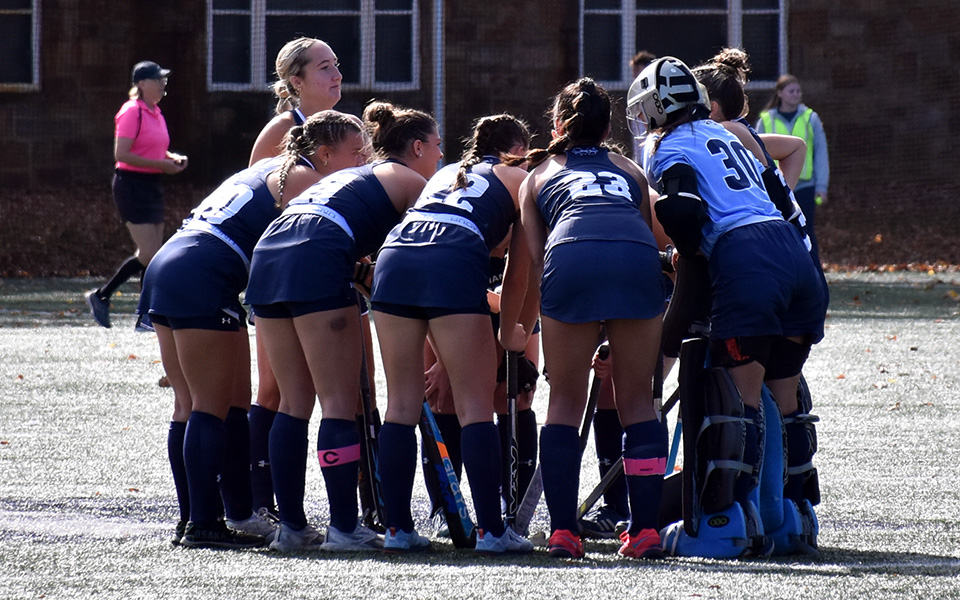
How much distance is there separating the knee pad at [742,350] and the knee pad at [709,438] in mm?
41

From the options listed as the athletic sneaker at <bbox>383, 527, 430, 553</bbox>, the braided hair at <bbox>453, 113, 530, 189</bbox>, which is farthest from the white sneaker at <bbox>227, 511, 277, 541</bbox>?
the braided hair at <bbox>453, 113, 530, 189</bbox>

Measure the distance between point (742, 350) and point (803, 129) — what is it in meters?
10.1

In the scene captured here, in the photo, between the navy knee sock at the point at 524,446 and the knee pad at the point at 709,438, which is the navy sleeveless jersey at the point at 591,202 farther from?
the navy knee sock at the point at 524,446

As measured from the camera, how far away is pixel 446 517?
5266mm

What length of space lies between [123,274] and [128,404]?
339 centimetres

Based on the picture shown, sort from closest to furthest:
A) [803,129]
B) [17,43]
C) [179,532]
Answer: [179,532]
[803,129]
[17,43]

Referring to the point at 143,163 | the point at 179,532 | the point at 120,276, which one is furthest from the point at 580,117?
the point at 143,163

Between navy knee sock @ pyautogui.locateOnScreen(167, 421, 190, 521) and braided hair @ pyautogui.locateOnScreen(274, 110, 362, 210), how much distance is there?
912mm

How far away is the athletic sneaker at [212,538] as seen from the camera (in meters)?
5.25

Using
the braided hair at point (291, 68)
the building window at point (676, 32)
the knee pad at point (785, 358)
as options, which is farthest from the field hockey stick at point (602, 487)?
the building window at point (676, 32)

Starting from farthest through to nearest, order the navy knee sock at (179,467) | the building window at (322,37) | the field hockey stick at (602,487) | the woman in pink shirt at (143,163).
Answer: the building window at (322,37) < the woman in pink shirt at (143,163) < the field hockey stick at (602,487) < the navy knee sock at (179,467)

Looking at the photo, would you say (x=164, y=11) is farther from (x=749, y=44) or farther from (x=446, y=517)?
(x=446, y=517)

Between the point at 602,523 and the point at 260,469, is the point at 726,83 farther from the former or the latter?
the point at 260,469

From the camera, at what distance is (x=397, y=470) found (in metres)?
5.15
